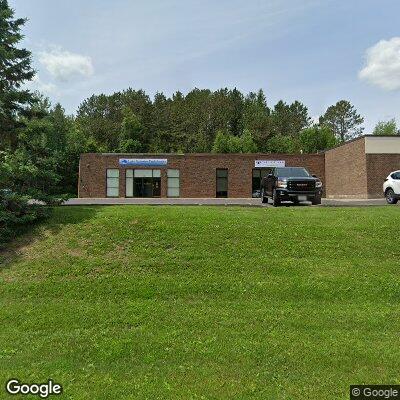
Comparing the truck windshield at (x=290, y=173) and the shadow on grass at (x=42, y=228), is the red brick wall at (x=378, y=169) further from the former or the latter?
the shadow on grass at (x=42, y=228)

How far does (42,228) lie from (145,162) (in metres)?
30.1

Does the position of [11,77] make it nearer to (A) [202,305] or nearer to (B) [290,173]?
(A) [202,305]

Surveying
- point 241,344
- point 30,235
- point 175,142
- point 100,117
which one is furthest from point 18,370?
point 100,117

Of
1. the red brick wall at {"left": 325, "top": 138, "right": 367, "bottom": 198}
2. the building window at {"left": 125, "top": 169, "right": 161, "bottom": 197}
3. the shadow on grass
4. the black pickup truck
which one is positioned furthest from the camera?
the building window at {"left": 125, "top": 169, "right": 161, "bottom": 197}

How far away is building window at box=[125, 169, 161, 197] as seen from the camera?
4072cm

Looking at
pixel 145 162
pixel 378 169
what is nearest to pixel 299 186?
pixel 378 169

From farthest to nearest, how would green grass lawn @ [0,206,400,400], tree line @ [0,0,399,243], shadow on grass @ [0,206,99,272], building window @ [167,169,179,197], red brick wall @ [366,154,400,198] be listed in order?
tree line @ [0,0,399,243] < building window @ [167,169,179,197] < red brick wall @ [366,154,400,198] < shadow on grass @ [0,206,99,272] < green grass lawn @ [0,206,400,400]

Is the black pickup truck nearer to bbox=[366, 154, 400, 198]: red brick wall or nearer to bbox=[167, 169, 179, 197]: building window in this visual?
bbox=[366, 154, 400, 198]: red brick wall

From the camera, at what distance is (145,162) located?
40625 mm

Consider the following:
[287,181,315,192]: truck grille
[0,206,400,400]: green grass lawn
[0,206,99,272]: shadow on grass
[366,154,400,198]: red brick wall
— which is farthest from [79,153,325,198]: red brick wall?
[0,206,400,400]: green grass lawn

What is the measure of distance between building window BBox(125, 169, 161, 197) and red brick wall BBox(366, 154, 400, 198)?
1914 cm

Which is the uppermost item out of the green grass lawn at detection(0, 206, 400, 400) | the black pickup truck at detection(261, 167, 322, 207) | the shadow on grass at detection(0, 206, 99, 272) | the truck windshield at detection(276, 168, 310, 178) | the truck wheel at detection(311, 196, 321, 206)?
the truck windshield at detection(276, 168, 310, 178)

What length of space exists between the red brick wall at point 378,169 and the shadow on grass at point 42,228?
23660 millimetres

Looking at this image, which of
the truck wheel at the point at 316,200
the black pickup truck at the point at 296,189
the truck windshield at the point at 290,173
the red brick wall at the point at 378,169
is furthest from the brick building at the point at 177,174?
the black pickup truck at the point at 296,189
